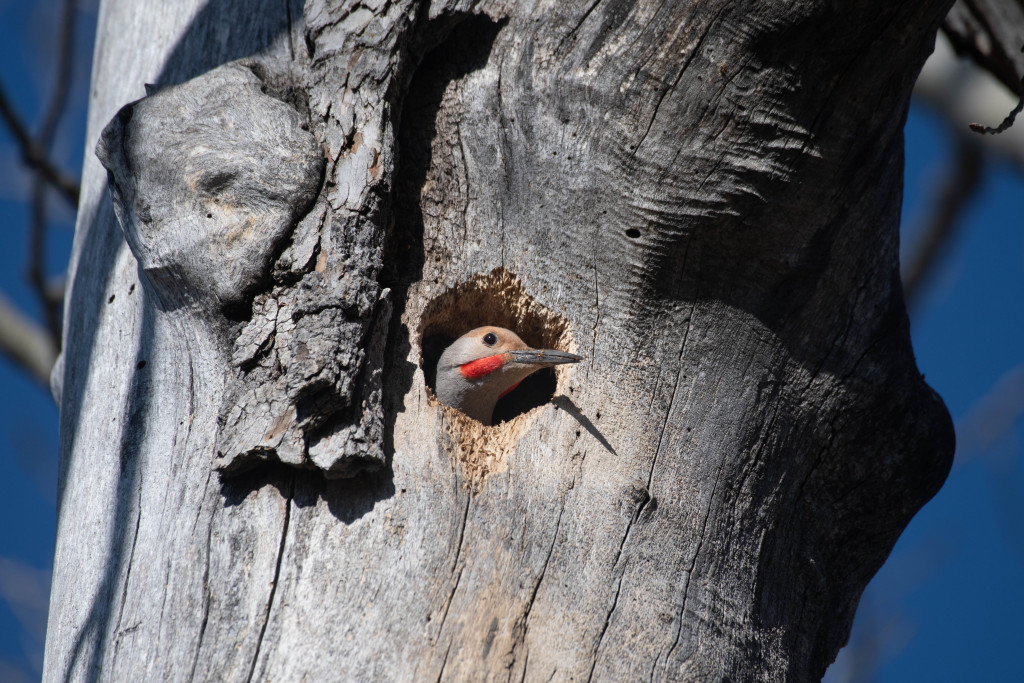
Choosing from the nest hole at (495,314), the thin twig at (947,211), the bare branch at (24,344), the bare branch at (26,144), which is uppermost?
the bare branch at (26,144)

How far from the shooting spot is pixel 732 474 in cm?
261

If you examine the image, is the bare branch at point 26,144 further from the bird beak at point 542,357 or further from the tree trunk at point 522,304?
the bird beak at point 542,357

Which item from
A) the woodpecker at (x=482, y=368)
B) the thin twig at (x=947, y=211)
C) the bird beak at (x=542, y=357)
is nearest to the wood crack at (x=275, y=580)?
the bird beak at (x=542, y=357)

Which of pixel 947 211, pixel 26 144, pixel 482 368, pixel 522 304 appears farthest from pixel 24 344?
pixel 947 211

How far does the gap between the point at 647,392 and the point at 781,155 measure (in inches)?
30.2

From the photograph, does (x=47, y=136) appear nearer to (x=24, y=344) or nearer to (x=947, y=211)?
(x=24, y=344)

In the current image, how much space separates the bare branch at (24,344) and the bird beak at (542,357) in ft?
13.8

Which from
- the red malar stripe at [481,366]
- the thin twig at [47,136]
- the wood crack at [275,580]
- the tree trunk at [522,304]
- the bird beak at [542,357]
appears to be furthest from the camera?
the thin twig at [47,136]

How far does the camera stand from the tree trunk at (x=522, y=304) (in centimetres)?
221

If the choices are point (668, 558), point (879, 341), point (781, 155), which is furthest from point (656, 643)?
point (781, 155)

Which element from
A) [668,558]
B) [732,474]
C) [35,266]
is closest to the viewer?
[668,558]

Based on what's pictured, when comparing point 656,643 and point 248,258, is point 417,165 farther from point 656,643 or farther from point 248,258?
point 656,643

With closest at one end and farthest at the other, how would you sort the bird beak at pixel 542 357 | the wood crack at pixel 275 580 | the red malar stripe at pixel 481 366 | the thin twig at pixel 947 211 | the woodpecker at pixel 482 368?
the wood crack at pixel 275 580 < the bird beak at pixel 542 357 < the woodpecker at pixel 482 368 < the red malar stripe at pixel 481 366 < the thin twig at pixel 947 211

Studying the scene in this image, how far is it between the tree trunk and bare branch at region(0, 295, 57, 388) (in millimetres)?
3920
